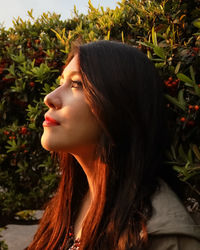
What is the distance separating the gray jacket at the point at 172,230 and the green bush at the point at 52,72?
280 mm

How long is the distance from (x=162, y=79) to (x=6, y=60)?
2192 millimetres

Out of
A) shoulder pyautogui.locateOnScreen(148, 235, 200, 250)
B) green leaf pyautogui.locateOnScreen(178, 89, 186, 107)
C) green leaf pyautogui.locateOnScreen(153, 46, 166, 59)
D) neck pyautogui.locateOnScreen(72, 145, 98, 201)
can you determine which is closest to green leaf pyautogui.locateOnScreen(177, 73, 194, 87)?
green leaf pyautogui.locateOnScreen(178, 89, 186, 107)

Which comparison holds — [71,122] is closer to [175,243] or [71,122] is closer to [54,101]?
[54,101]

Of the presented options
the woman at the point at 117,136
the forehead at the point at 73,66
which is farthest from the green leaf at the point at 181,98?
the forehead at the point at 73,66

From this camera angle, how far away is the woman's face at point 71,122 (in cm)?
183

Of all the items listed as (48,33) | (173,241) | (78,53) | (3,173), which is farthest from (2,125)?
(173,241)

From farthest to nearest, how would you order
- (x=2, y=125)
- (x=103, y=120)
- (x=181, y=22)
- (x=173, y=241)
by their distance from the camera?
(x=2, y=125), (x=181, y=22), (x=103, y=120), (x=173, y=241)

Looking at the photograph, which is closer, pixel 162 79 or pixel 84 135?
pixel 84 135

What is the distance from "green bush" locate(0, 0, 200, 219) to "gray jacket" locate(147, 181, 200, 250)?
280 mm

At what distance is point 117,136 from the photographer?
1.80 m

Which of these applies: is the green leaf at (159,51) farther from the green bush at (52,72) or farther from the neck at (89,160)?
the neck at (89,160)

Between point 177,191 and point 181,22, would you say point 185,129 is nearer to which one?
point 177,191

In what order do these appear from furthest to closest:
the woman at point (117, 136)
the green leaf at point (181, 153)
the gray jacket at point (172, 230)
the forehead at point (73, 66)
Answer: the forehead at point (73, 66) < the green leaf at point (181, 153) < the woman at point (117, 136) < the gray jacket at point (172, 230)

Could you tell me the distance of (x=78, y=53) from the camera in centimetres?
191
